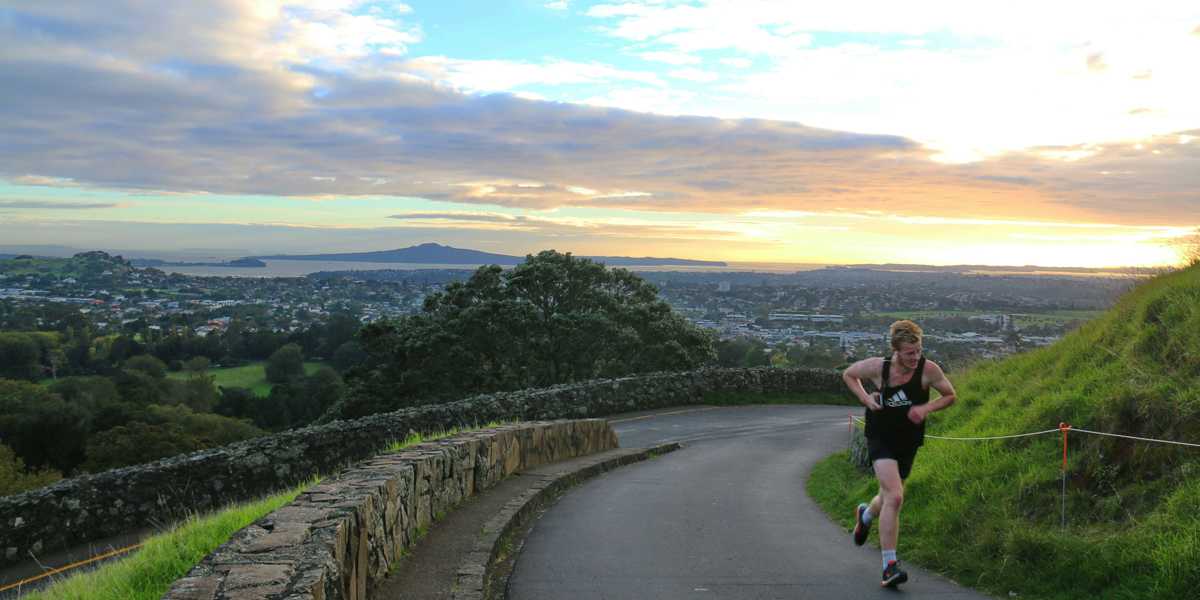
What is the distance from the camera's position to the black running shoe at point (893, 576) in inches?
239

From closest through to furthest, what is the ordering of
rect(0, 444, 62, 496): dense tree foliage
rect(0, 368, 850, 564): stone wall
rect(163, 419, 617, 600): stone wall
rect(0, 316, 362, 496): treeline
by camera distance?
rect(163, 419, 617, 600): stone wall → rect(0, 368, 850, 564): stone wall → rect(0, 444, 62, 496): dense tree foliage → rect(0, 316, 362, 496): treeline

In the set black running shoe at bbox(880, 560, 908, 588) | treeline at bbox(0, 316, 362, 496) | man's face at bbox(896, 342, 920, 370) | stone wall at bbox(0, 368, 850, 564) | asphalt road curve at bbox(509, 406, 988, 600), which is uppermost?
man's face at bbox(896, 342, 920, 370)

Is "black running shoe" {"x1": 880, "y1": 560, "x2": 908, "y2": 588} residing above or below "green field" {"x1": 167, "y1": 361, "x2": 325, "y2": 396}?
above

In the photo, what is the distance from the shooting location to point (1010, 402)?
10.3 metres

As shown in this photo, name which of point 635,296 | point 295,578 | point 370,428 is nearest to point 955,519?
point 295,578

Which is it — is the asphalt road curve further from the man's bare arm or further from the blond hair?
the blond hair

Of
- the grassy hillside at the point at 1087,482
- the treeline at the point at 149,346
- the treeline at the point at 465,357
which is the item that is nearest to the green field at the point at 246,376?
the treeline at the point at 149,346

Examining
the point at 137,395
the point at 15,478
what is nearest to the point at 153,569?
the point at 15,478

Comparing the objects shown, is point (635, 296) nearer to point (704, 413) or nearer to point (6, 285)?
point (704, 413)

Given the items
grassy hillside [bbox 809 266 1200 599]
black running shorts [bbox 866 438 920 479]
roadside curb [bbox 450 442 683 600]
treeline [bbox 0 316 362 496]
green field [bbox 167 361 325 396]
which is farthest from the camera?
green field [bbox 167 361 325 396]

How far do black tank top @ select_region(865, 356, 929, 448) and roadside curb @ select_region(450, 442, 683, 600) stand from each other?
9.59 ft

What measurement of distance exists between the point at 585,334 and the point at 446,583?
89.7 ft

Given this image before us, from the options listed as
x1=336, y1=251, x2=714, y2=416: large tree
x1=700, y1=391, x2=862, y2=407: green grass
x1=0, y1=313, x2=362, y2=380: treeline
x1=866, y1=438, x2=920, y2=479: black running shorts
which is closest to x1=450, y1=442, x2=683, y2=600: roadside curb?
x1=866, y1=438, x2=920, y2=479: black running shorts

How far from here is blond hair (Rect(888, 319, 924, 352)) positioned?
20.0ft
